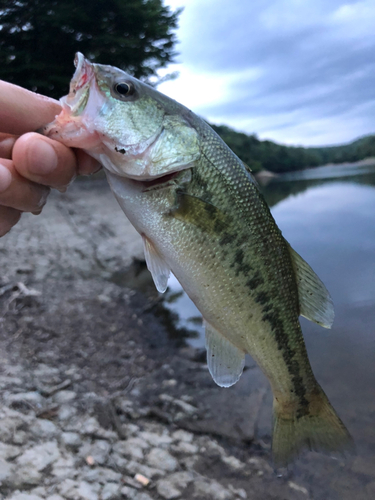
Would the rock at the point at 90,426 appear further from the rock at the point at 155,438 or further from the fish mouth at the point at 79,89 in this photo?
the fish mouth at the point at 79,89

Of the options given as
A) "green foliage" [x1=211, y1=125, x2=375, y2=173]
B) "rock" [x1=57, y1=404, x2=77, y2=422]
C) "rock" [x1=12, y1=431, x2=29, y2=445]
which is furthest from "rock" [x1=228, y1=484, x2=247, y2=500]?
"green foliage" [x1=211, y1=125, x2=375, y2=173]

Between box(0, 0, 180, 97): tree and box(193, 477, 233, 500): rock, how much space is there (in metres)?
16.6

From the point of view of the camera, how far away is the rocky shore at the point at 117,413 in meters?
3.24

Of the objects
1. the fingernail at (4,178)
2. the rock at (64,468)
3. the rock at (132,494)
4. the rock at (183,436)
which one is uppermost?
the fingernail at (4,178)

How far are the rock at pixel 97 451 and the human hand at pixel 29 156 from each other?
243cm

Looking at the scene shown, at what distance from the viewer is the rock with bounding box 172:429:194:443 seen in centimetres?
409

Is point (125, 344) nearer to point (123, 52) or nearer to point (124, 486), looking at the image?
point (124, 486)

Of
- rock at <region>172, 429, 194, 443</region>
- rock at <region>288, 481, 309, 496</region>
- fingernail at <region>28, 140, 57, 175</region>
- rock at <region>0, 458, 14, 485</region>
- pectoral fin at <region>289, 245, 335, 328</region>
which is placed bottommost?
rock at <region>172, 429, 194, 443</region>

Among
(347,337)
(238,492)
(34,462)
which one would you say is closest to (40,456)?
(34,462)

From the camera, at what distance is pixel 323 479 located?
3848 mm

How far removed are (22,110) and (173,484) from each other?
133 inches

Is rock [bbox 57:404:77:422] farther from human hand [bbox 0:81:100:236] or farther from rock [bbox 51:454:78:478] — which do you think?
human hand [bbox 0:81:100:236]

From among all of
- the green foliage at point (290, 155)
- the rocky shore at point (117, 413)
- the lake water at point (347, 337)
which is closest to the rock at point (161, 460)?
the rocky shore at point (117, 413)

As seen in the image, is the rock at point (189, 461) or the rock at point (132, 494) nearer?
the rock at point (132, 494)
